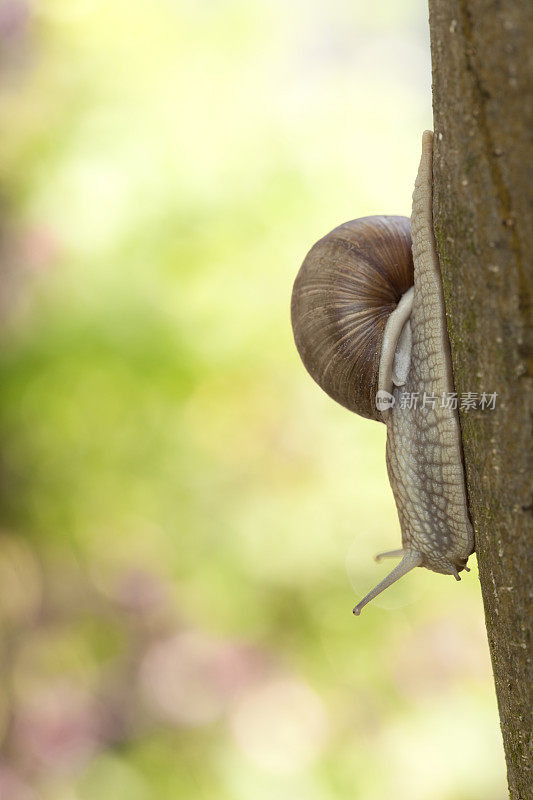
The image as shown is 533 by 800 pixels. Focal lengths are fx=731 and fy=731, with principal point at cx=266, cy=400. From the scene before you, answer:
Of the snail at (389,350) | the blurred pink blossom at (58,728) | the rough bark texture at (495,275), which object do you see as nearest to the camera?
the rough bark texture at (495,275)

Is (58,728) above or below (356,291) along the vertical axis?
below

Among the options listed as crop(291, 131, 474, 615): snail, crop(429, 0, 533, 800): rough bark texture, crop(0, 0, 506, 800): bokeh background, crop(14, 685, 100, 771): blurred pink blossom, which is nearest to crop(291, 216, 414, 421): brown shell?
crop(291, 131, 474, 615): snail

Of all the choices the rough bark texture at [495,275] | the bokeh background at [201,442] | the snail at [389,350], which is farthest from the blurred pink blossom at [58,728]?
the rough bark texture at [495,275]

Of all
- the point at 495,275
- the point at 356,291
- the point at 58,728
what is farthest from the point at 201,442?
the point at 495,275

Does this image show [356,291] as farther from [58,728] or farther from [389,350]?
[58,728]

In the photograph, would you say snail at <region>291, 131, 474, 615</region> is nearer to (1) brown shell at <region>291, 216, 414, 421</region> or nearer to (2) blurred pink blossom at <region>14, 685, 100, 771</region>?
(1) brown shell at <region>291, 216, 414, 421</region>

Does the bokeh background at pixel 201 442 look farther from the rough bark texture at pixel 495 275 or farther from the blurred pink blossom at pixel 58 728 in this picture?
the rough bark texture at pixel 495 275

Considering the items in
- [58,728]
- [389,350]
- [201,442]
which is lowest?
[58,728]
